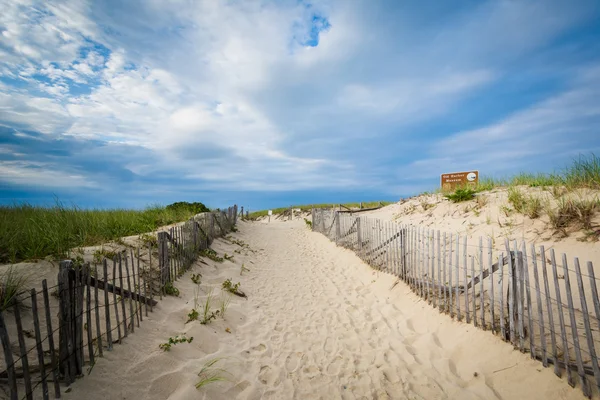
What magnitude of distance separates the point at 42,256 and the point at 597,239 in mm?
10556

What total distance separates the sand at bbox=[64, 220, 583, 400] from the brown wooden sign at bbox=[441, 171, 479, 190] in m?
9.46

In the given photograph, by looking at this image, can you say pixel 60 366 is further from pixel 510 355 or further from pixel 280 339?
pixel 510 355

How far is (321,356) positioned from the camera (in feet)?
14.8

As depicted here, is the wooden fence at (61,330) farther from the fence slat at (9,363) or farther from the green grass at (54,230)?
the green grass at (54,230)

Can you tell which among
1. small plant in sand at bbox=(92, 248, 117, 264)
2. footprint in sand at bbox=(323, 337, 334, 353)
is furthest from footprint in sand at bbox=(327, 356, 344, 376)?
small plant in sand at bbox=(92, 248, 117, 264)

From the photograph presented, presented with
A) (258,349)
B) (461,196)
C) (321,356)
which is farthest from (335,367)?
(461,196)

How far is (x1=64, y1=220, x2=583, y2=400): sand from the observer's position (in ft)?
11.5

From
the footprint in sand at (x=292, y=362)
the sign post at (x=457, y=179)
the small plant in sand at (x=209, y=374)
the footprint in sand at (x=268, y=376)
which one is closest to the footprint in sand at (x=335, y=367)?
the footprint in sand at (x=292, y=362)

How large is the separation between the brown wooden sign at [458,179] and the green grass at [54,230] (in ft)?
45.4

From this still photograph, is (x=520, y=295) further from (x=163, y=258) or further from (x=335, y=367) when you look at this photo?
(x=163, y=258)

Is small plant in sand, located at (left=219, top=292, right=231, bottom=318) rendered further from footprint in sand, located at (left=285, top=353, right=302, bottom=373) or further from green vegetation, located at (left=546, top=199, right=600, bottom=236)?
green vegetation, located at (left=546, top=199, right=600, bottom=236)

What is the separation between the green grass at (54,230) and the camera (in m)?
4.98

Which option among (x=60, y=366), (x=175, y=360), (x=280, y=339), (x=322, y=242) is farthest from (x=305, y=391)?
(x=322, y=242)

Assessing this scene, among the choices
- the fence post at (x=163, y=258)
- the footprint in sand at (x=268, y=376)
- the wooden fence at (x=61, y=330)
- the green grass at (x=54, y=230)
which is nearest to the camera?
the wooden fence at (x=61, y=330)
